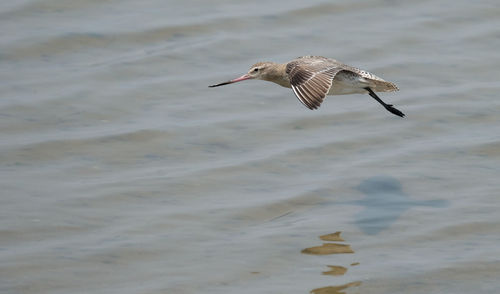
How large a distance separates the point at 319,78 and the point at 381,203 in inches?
42.2

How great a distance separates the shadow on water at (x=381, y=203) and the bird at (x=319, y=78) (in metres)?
0.81

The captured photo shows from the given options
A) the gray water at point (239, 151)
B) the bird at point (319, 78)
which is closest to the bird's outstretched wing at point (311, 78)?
the bird at point (319, 78)

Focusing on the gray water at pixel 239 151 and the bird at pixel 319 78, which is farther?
the bird at pixel 319 78

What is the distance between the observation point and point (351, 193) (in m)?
7.61

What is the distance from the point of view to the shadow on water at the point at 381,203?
7.06m

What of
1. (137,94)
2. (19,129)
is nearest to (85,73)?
(137,94)

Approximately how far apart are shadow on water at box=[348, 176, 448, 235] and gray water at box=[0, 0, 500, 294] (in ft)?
0.06

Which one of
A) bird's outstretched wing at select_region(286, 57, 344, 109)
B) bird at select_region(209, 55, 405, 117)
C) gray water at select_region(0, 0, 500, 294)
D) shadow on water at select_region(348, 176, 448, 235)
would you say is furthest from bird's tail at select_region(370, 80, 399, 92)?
shadow on water at select_region(348, 176, 448, 235)

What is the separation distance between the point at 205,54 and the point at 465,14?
3.11 m

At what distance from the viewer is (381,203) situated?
7465 millimetres

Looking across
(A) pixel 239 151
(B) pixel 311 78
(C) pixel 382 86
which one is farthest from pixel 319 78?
(A) pixel 239 151

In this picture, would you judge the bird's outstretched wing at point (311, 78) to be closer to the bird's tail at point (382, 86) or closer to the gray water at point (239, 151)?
the bird's tail at point (382, 86)

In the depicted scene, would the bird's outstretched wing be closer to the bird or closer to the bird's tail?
the bird

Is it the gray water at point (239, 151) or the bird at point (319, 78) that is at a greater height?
the bird at point (319, 78)
